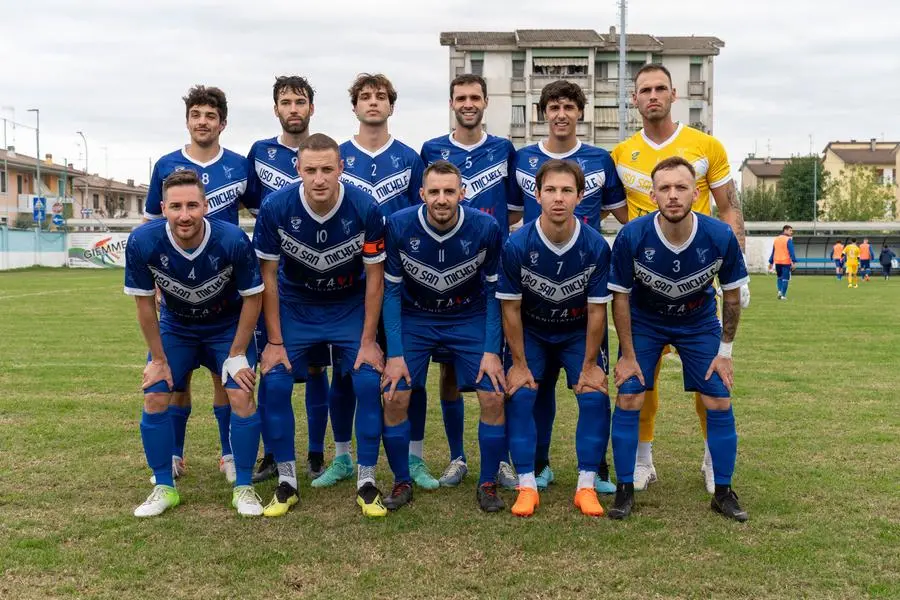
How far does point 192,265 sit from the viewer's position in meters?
4.26

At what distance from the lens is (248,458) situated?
437 cm

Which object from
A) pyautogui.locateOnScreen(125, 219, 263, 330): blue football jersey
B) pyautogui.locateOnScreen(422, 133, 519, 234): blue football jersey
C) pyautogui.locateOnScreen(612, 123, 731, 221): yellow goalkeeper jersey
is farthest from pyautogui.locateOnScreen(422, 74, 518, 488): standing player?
pyautogui.locateOnScreen(125, 219, 263, 330): blue football jersey

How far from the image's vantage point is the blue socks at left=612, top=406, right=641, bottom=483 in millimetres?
4262

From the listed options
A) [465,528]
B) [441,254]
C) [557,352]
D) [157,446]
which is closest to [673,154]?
[557,352]

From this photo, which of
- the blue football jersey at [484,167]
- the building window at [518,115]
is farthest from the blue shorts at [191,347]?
the building window at [518,115]

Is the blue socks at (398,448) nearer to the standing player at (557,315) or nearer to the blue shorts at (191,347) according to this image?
the standing player at (557,315)

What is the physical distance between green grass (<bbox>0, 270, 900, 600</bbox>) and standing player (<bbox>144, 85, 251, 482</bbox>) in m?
0.33

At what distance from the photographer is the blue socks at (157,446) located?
4.34 metres

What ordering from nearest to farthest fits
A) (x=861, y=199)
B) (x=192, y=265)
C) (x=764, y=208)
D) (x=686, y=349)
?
(x=192, y=265), (x=686, y=349), (x=861, y=199), (x=764, y=208)

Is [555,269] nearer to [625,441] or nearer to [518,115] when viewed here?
[625,441]

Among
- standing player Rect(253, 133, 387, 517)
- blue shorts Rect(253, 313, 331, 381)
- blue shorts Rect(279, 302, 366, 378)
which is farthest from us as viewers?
blue shorts Rect(253, 313, 331, 381)

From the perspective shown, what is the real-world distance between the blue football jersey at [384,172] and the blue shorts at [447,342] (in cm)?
79

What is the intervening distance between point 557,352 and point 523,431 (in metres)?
0.50

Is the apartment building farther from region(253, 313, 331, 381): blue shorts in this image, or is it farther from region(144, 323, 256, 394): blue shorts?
region(144, 323, 256, 394): blue shorts
